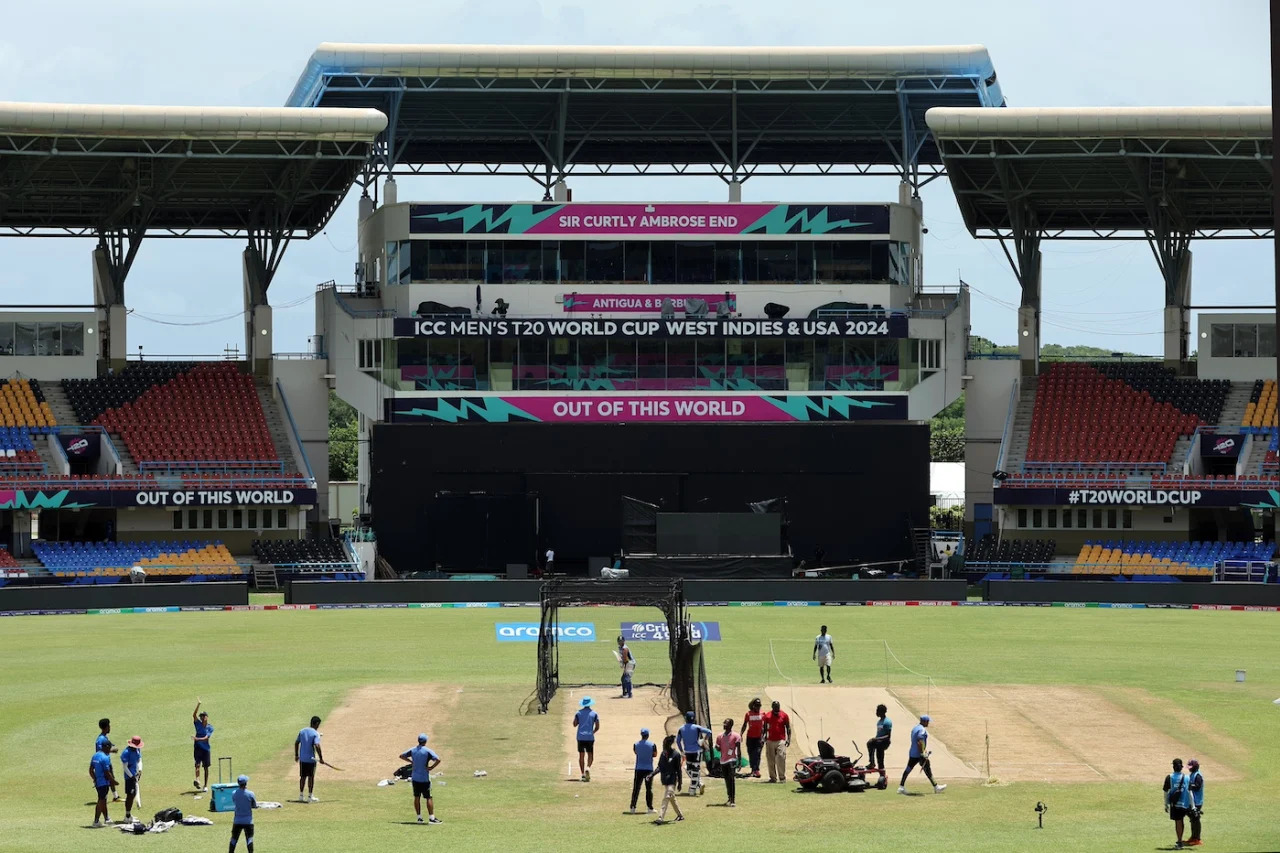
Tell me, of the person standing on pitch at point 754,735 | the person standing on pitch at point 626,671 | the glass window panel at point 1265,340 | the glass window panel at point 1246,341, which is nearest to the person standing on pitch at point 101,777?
the person standing on pitch at point 754,735

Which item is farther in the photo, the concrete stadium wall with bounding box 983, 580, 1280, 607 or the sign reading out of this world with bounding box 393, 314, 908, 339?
the sign reading out of this world with bounding box 393, 314, 908, 339

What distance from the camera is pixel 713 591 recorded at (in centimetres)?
7238

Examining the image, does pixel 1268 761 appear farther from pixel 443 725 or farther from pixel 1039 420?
pixel 1039 420

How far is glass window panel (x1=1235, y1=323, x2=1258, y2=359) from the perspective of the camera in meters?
88.4

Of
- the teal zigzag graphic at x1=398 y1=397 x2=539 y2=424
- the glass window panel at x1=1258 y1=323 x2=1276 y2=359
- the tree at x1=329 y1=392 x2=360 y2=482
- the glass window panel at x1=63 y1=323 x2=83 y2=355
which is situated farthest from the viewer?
the tree at x1=329 y1=392 x2=360 y2=482

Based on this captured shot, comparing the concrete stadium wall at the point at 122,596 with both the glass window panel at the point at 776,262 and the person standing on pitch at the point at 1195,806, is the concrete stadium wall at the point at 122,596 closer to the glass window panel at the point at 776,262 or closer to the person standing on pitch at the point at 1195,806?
the glass window panel at the point at 776,262

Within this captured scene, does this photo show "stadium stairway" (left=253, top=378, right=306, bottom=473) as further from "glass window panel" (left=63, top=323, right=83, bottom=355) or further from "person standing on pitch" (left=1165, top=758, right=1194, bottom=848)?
"person standing on pitch" (left=1165, top=758, right=1194, bottom=848)

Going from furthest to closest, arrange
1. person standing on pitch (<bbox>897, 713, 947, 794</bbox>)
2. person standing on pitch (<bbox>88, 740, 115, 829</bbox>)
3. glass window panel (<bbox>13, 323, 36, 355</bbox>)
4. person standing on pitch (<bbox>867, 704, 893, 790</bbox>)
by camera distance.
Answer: glass window panel (<bbox>13, 323, 36, 355</bbox>), person standing on pitch (<bbox>867, 704, 893, 790</bbox>), person standing on pitch (<bbox>897, 713, 947, 794</bbox>), person standing on pitch (<bbox>88, 740, 115, 829</bbox>)

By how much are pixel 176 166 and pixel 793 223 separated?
26917 millimetres

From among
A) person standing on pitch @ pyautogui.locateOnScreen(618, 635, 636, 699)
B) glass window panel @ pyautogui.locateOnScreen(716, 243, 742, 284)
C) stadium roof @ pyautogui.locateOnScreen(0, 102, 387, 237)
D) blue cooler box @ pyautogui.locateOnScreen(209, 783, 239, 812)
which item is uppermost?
stadium roof @ pyautogui.locateOnScreen(0, 102, 387, 237)

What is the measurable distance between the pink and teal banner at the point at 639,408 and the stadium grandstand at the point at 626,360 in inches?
5.3

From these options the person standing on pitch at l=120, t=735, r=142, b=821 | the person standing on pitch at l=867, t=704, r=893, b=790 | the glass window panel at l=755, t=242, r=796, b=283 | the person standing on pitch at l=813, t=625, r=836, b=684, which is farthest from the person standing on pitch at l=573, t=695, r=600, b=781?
the glass window panel at l=755, t=242, r=796, b=283

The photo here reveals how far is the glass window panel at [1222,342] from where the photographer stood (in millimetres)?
88625

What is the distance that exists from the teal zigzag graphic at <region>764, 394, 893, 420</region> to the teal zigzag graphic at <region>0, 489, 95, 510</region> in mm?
29252
